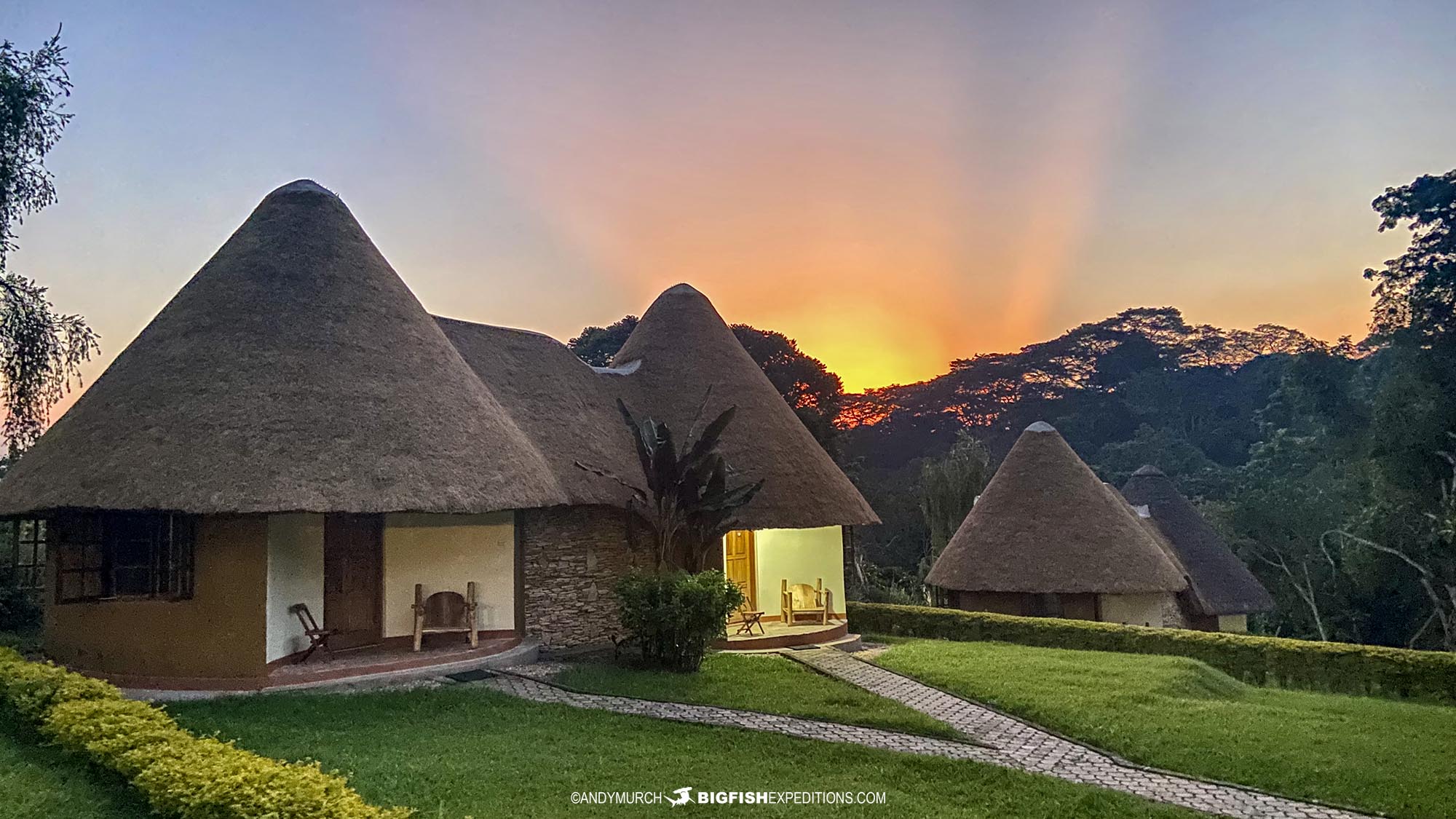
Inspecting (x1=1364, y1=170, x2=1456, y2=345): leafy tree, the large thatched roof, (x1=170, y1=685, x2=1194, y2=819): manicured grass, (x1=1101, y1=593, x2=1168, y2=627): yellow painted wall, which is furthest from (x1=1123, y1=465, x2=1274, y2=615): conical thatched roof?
(x1=170, y1=685, x2=1194, y2=819): manicured grass

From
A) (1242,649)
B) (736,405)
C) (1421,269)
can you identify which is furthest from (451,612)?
(1421,269)

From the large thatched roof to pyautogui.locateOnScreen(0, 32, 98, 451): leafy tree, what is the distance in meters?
4.54

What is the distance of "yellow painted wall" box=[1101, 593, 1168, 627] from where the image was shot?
61.1ft

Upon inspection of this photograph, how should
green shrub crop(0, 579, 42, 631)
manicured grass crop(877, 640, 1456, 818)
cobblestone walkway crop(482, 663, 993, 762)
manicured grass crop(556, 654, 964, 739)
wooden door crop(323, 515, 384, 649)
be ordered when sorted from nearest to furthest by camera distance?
manicured grass crop(877, 640, 1456, 818) < cobblestone walkway crop(482, 663, 993, 762) < manicured grass crop(556, 654, 964, 739) < wooden door crop(323, 515, 384, 649) < green shrub crop(0, 579, 42, 631)

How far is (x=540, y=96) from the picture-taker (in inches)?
569

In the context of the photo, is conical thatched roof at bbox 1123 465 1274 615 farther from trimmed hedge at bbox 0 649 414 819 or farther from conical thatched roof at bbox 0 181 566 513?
trimmed hedge at bbox 0 649 414 819

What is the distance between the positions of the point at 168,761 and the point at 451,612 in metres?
6.53

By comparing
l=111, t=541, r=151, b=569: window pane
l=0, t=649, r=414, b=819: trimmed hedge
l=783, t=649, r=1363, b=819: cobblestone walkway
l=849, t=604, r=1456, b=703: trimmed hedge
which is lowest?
l=849, t=604, r=1456, b=703: trimmed hedge

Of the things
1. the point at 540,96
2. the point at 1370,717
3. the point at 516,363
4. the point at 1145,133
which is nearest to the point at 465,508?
the point at 516,363

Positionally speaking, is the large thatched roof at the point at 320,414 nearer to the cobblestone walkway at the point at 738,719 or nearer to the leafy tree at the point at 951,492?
the cobblestone walkway at the point at 738,719

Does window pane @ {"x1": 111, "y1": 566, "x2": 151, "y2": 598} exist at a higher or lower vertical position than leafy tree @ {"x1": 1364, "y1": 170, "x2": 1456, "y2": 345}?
lower

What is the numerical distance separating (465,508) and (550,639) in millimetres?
3227

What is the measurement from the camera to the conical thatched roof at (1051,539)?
711 inches

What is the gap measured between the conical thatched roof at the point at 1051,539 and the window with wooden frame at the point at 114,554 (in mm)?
14790
